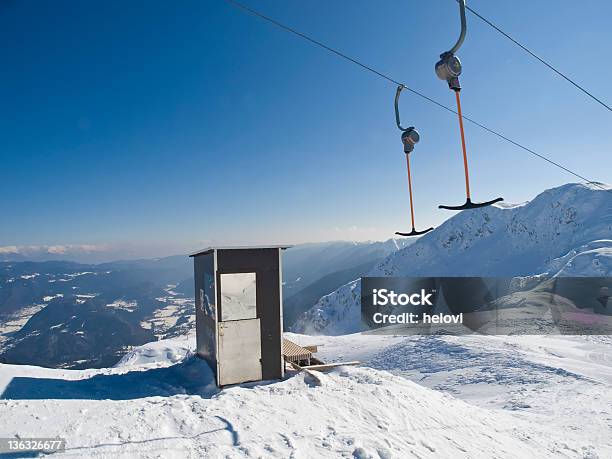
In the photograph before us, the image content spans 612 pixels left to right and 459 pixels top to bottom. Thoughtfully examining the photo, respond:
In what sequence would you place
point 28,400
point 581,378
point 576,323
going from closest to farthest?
point 28,400
point 581,378
point 576,323

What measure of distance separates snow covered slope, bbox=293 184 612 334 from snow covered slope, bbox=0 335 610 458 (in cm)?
5690

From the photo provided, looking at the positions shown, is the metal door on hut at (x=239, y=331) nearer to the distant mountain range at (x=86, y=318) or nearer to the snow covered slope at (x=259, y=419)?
the snow covered slope at (x=259, y=419)

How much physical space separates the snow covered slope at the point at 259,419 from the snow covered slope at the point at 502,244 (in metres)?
56.9

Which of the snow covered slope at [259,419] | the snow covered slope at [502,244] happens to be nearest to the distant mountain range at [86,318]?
the snow covered slope at [502,244]

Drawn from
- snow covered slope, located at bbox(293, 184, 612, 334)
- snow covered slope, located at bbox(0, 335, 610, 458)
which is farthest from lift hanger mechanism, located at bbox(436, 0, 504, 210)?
snow covered slope, located at bbox(293, 184, 612, 334)

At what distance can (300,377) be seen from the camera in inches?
372

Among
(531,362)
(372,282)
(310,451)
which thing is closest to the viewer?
(310,451)

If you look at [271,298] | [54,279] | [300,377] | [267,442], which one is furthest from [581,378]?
[54,279]

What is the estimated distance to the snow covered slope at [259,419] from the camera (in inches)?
234

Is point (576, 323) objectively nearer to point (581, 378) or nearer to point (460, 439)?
point (581, 378)

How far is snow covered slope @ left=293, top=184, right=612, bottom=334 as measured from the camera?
247 feet

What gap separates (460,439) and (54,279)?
234 m

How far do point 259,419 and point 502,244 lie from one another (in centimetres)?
9693

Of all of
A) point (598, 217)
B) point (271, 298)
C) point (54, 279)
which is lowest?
point (54, 279)
